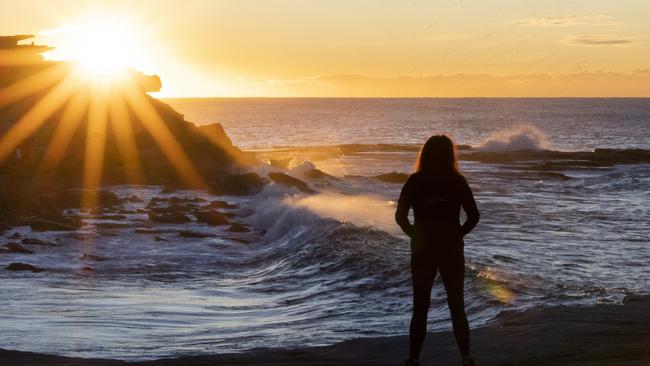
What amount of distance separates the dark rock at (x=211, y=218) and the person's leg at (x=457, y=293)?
68.0 feet

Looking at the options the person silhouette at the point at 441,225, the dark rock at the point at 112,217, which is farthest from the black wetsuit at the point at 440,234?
the dark rock at the point at 112,217

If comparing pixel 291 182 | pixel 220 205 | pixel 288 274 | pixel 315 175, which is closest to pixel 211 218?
pixel 220 205

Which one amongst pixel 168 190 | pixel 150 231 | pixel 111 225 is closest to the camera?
pixel 150 231

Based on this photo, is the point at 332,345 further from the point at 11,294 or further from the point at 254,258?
the point at 254,258

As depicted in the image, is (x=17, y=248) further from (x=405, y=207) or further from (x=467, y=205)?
(x=467, y=205)

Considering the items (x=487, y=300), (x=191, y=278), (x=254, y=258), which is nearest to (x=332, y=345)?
(x=487, y=300)

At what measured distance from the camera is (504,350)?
9.62 m

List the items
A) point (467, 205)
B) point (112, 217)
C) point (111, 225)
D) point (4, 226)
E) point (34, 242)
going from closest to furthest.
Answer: point (467, 205) < point (34, 242) < point (4, 226) < point (111, 225) < point (112, 217)

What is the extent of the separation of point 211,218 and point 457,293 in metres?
21.1

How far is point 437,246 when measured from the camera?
8359 millimetres

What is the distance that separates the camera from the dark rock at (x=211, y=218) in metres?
28.9

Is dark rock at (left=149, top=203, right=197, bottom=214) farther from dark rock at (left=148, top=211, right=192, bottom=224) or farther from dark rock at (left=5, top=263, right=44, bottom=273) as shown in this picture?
dark rock at (left=5, top=263, right=44, bottom=273)

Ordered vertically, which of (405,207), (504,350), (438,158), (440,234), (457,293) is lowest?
(504,350)

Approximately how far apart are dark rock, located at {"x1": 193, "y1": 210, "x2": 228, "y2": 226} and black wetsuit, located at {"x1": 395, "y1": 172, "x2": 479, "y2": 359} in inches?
814
